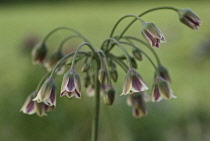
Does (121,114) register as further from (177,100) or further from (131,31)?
(131,31)

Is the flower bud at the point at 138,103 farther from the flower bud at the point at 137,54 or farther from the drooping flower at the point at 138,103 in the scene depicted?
the flower bud at the point at 137,54

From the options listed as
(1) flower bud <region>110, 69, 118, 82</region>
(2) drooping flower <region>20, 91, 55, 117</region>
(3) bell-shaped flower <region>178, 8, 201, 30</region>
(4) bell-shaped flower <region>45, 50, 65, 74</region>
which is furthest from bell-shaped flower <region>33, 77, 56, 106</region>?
(3) bell-shaped flower <region>178, 8, 201, 30</region>

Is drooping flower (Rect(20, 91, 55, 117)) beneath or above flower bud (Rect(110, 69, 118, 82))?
beneath

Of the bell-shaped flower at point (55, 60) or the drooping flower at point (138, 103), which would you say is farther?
the bell-shaped flower at point (55, 60)

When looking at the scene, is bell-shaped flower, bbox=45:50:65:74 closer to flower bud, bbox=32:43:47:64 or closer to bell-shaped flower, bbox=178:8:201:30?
flower bud, bbox=32:43:47:64

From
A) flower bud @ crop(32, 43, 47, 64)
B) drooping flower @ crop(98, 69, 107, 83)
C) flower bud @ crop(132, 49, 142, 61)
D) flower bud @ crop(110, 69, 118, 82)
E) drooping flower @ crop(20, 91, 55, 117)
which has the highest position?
flower bud @ crop(32, 43, 47, 64)

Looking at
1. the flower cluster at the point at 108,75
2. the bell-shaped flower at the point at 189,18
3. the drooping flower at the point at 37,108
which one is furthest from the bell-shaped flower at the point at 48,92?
the bell-shaped flower at the point at 189,18

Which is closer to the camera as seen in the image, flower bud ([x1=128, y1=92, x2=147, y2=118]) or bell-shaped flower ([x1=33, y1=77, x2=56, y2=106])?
bell-shaped flower ([x1=33, y1=77, x2=56, y2=106])
